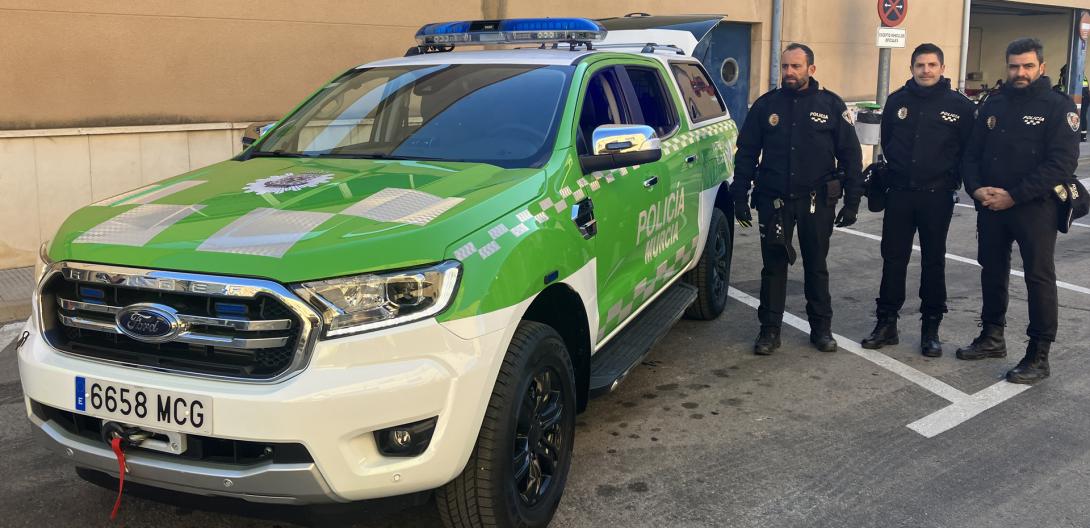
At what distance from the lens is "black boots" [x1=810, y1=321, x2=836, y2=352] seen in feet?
18.8

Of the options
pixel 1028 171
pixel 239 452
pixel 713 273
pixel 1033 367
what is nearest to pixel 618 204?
pixel 239 452

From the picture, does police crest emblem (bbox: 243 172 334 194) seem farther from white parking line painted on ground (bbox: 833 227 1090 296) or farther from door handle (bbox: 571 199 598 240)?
white parking line painted on ground (bbox: 833 227 1090 296)

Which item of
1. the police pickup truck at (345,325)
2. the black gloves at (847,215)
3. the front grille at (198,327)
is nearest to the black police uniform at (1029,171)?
the black gloves at (847,215)

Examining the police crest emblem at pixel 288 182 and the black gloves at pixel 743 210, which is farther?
the black gloves at pixel 743 210

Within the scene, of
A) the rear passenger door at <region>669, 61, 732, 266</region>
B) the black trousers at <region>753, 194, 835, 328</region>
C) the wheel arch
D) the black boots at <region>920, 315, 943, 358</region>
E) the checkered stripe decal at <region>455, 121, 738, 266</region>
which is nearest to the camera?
the checkered stripe decal at <region>455, 121, 738, 266</region>

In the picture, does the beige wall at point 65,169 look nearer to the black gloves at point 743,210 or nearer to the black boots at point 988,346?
the black gloves at point 743,210

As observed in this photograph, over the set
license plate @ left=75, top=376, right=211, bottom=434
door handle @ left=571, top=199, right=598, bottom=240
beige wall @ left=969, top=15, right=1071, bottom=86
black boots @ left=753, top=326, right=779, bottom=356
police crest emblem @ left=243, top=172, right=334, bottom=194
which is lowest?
black boots @ left=753, top=326, right=779, bottom=356

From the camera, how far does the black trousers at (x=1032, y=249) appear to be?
5098 mm

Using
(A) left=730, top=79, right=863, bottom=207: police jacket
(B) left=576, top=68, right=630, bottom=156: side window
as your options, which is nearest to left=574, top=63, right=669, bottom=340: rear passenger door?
(B) left=576, top=68, right=630, bottom=156: side window

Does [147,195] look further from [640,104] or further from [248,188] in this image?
[640,104]

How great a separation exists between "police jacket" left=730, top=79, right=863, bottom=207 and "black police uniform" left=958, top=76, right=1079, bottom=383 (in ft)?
2.08

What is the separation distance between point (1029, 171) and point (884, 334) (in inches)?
51.1

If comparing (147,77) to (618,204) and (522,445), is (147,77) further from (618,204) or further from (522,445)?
(522,445)

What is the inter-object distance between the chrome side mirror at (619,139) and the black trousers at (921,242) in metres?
2.39
